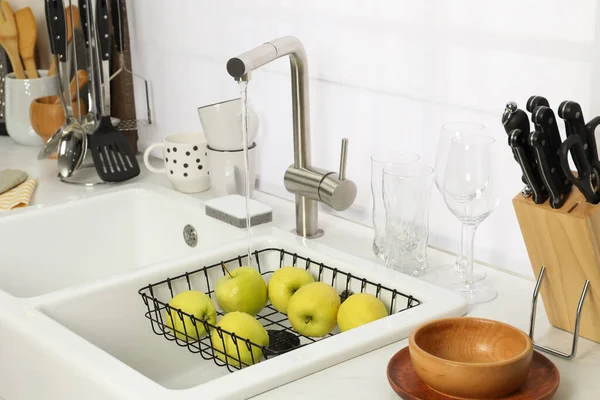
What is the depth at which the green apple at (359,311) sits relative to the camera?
1.19 metres

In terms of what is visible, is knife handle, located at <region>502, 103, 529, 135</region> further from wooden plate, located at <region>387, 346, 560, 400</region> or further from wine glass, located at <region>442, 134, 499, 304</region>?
wooden plate, located at <region>387, 346, 560, 400</region>

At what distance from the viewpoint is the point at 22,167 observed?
2029mm

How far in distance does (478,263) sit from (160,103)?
960mm

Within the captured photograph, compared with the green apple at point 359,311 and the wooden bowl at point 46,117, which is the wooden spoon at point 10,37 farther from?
the green apple at point 359,311

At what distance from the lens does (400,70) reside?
145 cm

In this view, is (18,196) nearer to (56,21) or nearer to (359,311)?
(56,21)

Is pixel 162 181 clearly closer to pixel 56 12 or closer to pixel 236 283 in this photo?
pixel 56 12

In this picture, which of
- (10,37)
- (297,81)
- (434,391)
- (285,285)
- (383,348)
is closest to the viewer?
(434,391)

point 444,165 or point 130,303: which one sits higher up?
point 444,165

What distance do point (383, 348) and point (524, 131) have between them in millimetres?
321

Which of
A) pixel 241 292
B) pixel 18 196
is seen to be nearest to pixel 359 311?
pixel 241 292

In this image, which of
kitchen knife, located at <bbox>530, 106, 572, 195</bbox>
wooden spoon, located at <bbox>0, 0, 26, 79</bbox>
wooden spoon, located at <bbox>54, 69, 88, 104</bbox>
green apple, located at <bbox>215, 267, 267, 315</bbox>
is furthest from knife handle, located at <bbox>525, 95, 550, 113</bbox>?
wooden spoon, located at <bbox>0, 0, 26, 79</bbox>

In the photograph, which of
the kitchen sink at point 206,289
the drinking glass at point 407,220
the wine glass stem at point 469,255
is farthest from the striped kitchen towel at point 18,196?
the wine glass stem at point 469,255

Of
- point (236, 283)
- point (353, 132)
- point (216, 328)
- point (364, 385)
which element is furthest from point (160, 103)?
point (364, 385)
